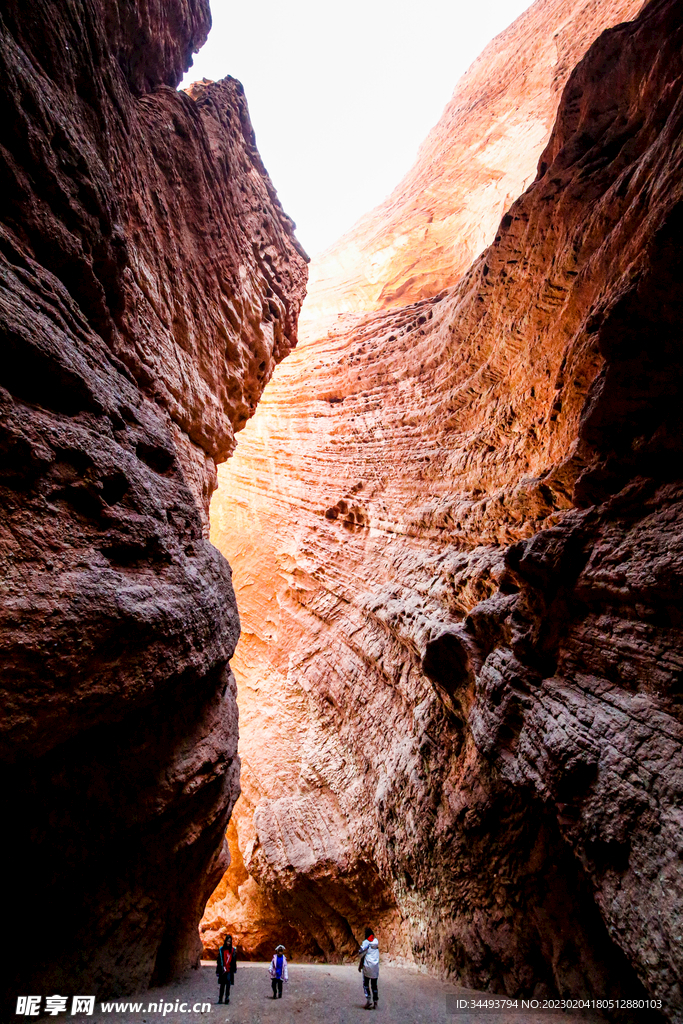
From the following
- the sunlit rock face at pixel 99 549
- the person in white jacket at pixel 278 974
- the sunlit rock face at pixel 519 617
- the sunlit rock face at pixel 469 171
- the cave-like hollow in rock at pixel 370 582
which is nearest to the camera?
the sunlit rock face at pixel 99 549

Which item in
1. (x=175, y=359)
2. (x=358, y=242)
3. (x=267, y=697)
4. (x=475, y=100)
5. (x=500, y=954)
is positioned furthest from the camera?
(x=358, y=242)

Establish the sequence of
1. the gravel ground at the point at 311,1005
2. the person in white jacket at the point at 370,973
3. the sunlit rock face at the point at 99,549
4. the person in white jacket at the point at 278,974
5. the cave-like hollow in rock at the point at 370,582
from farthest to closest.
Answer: the person in white jacket at the point at 278,974 < the person in white jacket at the point at 370,973 < the gravel ground at the point at 311,1005 < the cave-like hollow in rock at the point at 370,582 < the sunlit rock face at the point at 99,549

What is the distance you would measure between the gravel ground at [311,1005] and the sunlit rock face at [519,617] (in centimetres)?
63

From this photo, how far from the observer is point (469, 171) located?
20.7 meters

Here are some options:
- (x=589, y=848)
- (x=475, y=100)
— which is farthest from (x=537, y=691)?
(x=475, y=100)

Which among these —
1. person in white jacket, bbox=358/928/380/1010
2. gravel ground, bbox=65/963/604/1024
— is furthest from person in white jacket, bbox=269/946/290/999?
person in white jacket, bbox=358/928/380/1010

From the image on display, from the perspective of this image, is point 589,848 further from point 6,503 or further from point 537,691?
point 6,503

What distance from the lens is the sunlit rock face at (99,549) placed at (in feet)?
12.6

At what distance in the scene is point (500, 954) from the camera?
6422 mm

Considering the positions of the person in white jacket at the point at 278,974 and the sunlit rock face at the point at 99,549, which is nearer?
the sunlit rock face at the point at 99,549

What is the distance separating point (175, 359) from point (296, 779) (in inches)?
457

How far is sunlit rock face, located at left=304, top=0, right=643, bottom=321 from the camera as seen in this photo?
1777 centimetres

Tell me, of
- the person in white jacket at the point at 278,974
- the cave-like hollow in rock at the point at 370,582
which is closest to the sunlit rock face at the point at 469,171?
the cave-like hollow in rock at the point at 370,582

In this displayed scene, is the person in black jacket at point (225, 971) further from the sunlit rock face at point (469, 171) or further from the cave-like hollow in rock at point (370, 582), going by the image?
the sunlit rock face at point (469, 171)
